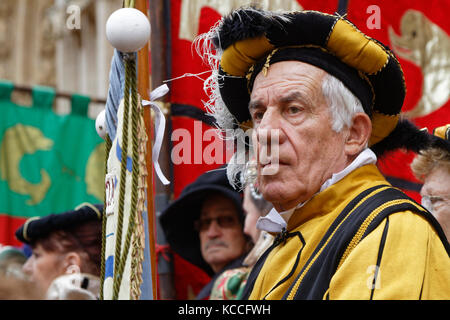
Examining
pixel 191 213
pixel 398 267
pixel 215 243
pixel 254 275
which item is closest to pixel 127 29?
pixel 398 267

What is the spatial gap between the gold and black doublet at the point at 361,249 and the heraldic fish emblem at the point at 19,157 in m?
4.69

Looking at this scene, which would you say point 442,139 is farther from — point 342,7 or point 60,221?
point 60,221

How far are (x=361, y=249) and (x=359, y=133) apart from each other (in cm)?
81

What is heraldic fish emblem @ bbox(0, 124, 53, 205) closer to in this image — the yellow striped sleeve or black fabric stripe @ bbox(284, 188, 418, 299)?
black fabric stripe @ bbox(284, 188, 418, 299)

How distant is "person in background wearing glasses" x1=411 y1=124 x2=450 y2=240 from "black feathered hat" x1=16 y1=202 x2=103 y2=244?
190 centimetres

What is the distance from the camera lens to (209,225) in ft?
18.7

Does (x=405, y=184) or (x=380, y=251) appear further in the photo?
(x=405, y=184)

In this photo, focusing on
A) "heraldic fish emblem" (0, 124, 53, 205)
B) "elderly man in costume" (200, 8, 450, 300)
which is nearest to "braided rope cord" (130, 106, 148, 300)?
"elderly man in costume" (200, 8, 450, 300)

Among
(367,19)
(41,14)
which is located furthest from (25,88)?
(41,14)

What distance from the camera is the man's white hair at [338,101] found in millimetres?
3350

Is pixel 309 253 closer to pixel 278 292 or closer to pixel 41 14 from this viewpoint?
pixel 278 292

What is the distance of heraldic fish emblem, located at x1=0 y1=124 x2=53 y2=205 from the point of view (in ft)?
24.9

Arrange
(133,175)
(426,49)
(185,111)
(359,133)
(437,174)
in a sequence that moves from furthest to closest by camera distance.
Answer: (185,111), (426,49), (437,174), (359,133), (133,175)

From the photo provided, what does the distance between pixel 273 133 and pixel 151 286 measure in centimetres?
80
